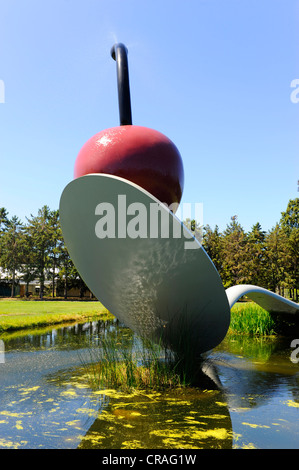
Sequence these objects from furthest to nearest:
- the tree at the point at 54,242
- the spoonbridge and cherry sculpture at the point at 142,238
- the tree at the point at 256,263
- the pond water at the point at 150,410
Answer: the tree at the point at 54,242
the tree at the point at 256,263
the spoonbridge and cherry sculpture at the point at 142,238
the pond water at the point at 150,410

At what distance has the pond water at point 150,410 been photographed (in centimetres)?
293

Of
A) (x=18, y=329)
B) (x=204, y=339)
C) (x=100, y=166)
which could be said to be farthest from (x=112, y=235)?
(x=18, y=329)

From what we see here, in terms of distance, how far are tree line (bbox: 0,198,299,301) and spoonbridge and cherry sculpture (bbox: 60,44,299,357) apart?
79.9ft

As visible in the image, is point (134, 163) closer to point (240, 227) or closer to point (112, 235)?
point (112, 235)

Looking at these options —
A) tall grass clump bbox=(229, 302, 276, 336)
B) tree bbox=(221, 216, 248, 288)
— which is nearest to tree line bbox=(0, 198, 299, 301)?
tree bbox=(221, 216, 248, 288)

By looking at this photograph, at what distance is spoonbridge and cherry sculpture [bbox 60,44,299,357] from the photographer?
4078 mm

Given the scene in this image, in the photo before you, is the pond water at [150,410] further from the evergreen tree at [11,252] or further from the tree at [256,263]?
the evergreen tree at [11,252]

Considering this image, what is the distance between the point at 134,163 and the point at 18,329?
756 cm

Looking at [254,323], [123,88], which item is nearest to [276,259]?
[254,323]

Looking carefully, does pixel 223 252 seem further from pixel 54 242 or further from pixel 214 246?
pixel 54 242

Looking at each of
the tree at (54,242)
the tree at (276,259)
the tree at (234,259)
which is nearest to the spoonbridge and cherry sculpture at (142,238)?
the tree at (234,259)

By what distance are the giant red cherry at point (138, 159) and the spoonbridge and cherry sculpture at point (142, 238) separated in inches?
0.5

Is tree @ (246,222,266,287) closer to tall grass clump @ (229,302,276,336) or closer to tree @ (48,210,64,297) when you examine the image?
tree @ (48,210,64,297)

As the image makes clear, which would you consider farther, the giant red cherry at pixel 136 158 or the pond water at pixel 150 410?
the giant red cherry at pixel 136 158
